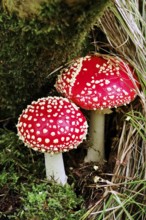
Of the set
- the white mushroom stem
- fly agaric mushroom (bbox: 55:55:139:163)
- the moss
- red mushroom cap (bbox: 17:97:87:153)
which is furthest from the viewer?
the white mushroom stem

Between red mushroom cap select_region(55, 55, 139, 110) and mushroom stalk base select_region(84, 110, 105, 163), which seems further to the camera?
mushroom stalk base select_region(84, 110, 105, 163)

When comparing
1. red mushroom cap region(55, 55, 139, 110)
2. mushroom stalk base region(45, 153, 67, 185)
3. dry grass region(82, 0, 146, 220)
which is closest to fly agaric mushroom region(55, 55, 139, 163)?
red mushroom cap region(55, 55, 139, 110)

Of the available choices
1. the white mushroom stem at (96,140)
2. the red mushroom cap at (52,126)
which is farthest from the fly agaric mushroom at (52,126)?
the white mushroom stem at (96,140)

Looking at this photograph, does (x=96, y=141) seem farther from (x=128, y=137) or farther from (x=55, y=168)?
(x=55, y=168)

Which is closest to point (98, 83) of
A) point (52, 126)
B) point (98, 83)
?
point (98, 83)

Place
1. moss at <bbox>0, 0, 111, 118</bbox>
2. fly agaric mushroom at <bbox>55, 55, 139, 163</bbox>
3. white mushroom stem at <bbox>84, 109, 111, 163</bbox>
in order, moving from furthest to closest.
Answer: white mushroom stem at <bbox>84, 109, 111, 163</bbox> < fly agaric mushroom at <bbox>55, 55, 139, 163</bbox> < moss at <bbox>0, 0, 111, 118</bbox>

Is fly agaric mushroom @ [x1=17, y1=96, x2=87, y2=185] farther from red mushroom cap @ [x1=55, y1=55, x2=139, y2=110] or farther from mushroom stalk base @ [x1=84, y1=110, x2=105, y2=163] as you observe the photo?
mushroom stalk base @ [x1=84, y1=110, x2=105, y2=163]
